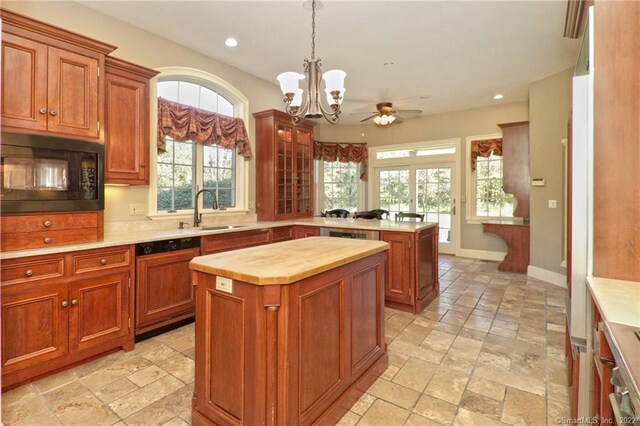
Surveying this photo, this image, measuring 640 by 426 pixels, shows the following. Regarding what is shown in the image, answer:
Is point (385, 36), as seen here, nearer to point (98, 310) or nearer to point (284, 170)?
point (284, 170)

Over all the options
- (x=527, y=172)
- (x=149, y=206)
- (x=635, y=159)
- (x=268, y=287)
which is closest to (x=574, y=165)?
(x=635, y=159)

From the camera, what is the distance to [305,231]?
4.34 m

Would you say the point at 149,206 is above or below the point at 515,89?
below

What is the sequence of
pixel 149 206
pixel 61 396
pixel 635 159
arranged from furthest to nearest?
pixel 149 206 < pixel 61 396 < pixel 635 159

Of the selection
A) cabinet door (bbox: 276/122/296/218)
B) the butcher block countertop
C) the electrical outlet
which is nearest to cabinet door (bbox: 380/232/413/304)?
the butcher block countertop

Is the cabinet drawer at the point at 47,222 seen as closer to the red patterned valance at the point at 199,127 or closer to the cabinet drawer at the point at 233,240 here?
the cabinet drawer at the point at 233,240

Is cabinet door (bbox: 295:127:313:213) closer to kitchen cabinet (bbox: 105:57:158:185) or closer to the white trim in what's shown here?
kitchen cabinet (bbox: 105:57:158:185)

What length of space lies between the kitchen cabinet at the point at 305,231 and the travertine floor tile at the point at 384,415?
249 centimetres

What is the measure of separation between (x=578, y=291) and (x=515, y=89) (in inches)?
194

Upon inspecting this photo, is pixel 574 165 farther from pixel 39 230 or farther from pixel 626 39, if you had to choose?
pixel 39 230

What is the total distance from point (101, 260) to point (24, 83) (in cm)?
136

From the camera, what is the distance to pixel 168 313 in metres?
2.92

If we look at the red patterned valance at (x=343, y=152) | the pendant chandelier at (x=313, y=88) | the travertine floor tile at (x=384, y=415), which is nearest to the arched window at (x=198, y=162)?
the pendant chandelier at (x=313, y=88)

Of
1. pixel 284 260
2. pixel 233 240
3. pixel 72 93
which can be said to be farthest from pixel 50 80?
pixel 284 260
